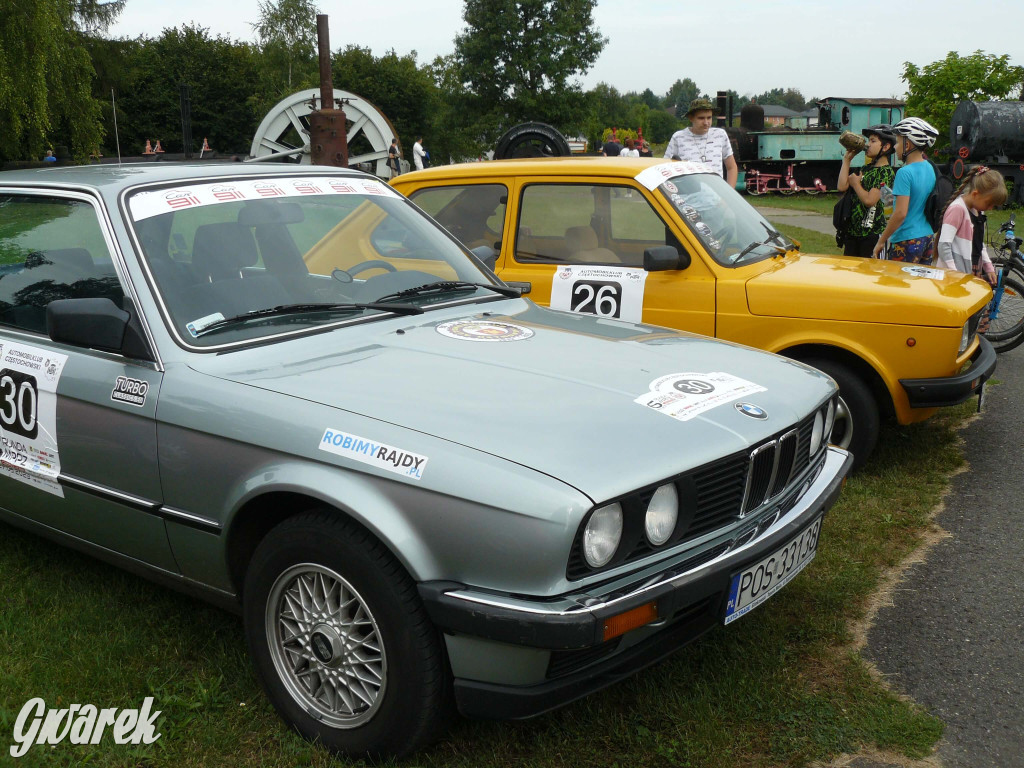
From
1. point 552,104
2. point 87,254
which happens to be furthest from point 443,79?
point 87,254

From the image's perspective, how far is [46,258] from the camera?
140 inches

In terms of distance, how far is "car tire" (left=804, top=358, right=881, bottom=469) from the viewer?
484cm

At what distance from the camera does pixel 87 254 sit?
3.31 metres

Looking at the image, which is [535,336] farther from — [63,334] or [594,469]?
[63,334]

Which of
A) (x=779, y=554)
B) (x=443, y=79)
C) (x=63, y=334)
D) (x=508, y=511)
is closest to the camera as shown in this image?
(x=508, y=511)

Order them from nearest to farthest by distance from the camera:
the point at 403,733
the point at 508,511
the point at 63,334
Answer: the point at 508,511 < the point at 403,733 < the point at 63,334

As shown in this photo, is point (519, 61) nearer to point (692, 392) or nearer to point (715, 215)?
point (715, 215)

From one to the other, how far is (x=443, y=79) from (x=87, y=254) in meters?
65.5

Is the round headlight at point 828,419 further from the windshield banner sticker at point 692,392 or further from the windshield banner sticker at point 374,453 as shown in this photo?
the windshield banner sticker at point 374,453

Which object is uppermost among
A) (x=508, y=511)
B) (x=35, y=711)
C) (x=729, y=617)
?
(x=508, y=511)

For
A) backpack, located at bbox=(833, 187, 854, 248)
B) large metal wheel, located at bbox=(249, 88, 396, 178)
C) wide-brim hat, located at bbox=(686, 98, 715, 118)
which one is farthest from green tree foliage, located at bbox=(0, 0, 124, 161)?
backpack, located at bbox=(833, 187, 854, 248)

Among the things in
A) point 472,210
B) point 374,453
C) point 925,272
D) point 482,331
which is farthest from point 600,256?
point 374,453

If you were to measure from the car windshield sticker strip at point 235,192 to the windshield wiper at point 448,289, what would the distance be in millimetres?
559

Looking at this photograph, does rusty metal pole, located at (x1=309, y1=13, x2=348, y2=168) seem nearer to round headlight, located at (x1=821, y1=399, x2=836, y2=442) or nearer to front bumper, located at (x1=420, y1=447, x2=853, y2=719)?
round headlight, located at (x1=821, y1=399, x2=836, y2=442)
